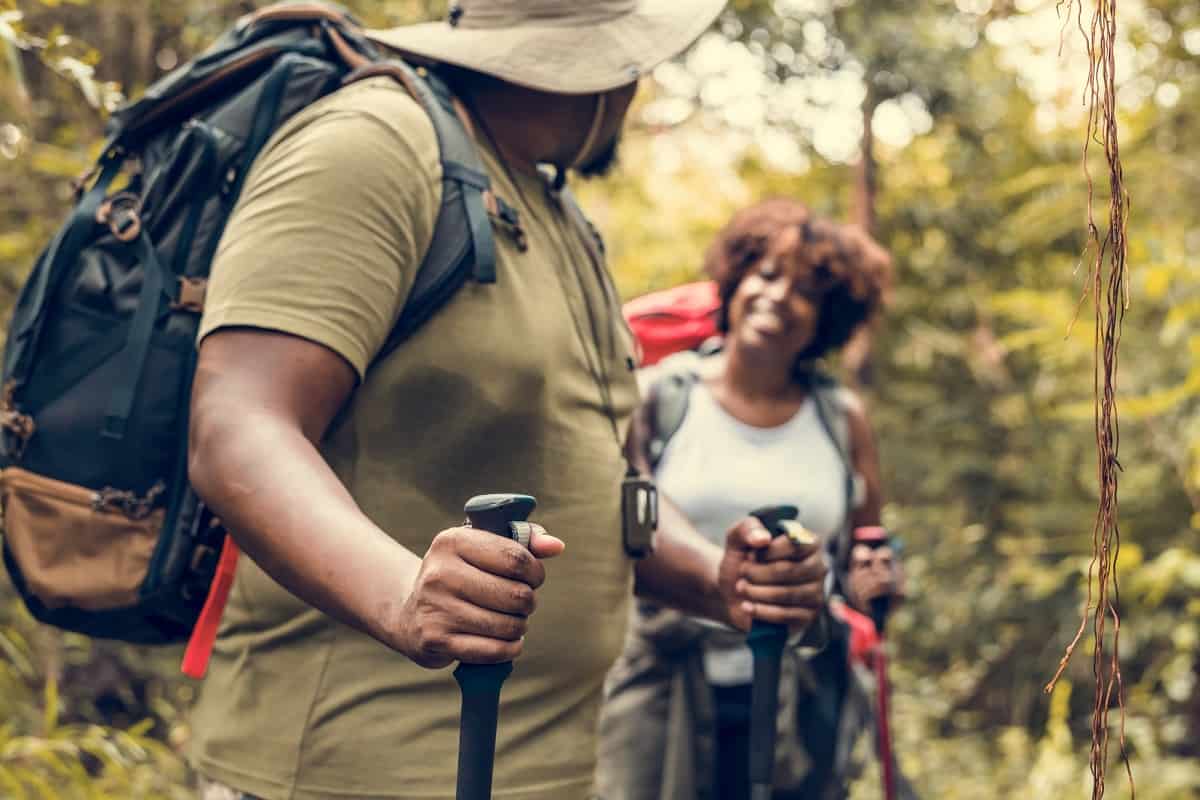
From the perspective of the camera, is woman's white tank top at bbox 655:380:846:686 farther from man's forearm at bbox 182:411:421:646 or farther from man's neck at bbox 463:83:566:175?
man's forearm at bbox 182:411:421:646

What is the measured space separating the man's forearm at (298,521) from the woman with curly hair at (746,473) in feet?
6.36

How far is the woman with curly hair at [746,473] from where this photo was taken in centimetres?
372

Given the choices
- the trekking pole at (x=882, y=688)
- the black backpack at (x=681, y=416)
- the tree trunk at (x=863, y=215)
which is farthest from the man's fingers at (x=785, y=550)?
the tree trunk at (x=863, y=215)

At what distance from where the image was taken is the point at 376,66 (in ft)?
5.99

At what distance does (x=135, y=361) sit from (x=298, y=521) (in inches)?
16.4

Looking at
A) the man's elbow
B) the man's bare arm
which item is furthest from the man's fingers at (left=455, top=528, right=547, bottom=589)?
the man's elbow

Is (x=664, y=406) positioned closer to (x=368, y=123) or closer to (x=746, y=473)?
(x=746, y=473)

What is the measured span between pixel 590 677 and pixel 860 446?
8.32ft

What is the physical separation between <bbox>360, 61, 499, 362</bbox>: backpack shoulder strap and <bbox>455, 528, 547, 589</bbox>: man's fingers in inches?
18.8

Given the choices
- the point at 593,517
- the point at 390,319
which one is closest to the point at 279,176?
the point at 390,319

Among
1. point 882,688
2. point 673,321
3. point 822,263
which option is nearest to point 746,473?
point 882,688

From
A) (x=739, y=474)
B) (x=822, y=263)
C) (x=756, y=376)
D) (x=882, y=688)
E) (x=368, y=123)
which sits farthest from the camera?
(x=822, y=263)

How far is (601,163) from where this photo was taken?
2.31 metres

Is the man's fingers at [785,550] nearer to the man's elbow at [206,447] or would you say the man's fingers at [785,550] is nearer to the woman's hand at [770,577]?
the woman's hand at [770,577]
